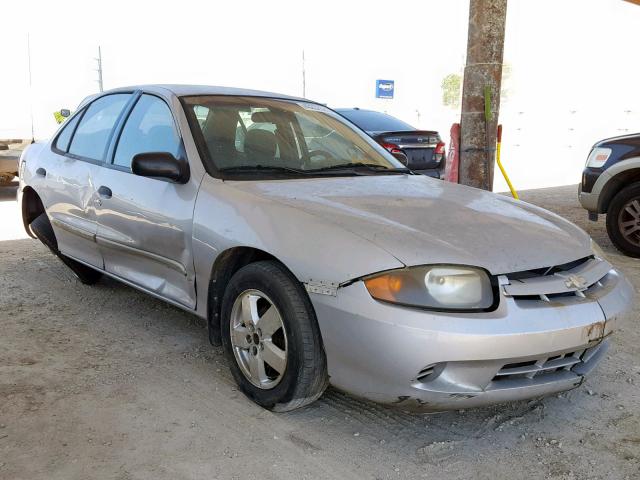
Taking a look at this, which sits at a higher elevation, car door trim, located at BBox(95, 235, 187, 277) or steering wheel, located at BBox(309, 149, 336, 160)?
steering wheel, located at BBox(309, 149, 336, 160)

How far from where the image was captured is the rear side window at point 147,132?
11.5ft

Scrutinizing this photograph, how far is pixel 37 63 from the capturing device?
60.0 ft

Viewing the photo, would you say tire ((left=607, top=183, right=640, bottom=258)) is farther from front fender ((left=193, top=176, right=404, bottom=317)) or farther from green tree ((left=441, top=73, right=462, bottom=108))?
green tree ((left=441, top=73, right=462, bottom=108))

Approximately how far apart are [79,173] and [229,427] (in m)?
2.19

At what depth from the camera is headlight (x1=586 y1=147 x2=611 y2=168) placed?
634 centimetres

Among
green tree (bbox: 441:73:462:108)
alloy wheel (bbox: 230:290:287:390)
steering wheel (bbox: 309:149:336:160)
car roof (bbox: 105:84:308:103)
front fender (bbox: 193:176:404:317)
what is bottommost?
alloy wheel (bbox: 230:290:287:390)

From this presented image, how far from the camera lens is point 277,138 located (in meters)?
3.70

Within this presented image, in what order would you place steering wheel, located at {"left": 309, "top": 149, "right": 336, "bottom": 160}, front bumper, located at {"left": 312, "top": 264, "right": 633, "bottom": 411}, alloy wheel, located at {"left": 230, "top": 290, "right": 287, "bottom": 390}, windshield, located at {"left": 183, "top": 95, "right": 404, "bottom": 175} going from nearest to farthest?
front bumper, located at {"left": 312, "top": 264, "right": 633, "bottom": 411}, alloy wheel, located at {"left": 230, "top": 290, "right": 287, "bottom": 390}, windshield, located at {"left": 183, "top": 95, "right": 404, "bottom": 175}, steering wheel, located at {"left": 309, "top": 149, "right": 336, "bottom": 160}

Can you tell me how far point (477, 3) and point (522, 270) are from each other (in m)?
4.46

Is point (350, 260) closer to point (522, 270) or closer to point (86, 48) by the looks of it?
point (522, 270)

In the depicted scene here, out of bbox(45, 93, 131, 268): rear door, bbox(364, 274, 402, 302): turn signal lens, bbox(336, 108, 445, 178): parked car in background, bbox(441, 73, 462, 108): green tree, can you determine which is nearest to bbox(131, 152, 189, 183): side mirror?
bbox(45, 93, 131, 268): rear door

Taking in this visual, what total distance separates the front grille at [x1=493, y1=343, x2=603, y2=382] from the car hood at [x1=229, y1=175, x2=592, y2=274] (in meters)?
0.37

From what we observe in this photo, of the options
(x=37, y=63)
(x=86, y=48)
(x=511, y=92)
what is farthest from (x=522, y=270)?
(x=511, y=92)

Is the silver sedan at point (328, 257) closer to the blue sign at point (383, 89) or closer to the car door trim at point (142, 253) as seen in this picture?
the car door trim at point (142, 253)
